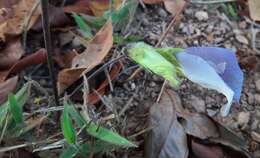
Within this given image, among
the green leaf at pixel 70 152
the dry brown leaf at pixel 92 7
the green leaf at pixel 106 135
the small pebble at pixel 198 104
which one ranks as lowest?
the small pebble at pixel 198 104

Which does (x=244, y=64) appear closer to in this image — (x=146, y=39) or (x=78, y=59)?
(x=146, y=39)

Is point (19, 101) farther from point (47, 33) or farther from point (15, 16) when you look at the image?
point (15, 16)

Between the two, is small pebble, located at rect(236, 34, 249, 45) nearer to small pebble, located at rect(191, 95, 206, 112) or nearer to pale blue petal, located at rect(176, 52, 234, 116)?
small pebble, located at rect(191, 95, 206, 112)

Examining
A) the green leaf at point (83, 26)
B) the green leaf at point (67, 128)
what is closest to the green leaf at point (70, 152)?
the green leaf at point (67, 128)

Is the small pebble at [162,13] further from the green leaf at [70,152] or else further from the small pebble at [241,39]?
the green leaf at [70,152]

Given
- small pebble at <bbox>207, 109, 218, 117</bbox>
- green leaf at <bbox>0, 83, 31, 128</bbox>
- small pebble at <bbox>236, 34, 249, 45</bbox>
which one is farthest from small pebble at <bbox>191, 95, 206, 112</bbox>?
green leaf at <bbox>0, 83, 31, 128</bbox>
